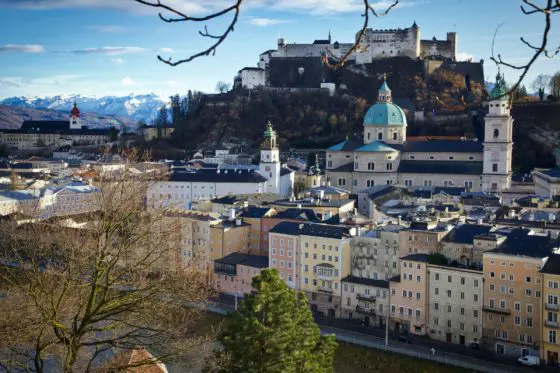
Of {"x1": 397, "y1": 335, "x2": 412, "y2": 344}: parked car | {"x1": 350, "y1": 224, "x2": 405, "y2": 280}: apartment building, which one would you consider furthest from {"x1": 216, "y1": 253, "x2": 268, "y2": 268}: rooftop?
{"x1": 397, "y1": 335, "x2": 412, "y2": 344}: parked car

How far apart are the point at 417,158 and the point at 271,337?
92.9ft

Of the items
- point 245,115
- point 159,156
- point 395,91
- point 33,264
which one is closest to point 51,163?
point 159,156

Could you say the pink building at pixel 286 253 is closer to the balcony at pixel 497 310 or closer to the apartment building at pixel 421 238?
the apartment building at pixel 421 238

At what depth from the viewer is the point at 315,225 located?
21969mm

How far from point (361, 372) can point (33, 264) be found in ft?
37.4

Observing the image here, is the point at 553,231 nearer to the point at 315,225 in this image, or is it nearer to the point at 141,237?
the point at 315,225

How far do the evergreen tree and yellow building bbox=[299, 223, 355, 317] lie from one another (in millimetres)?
8557

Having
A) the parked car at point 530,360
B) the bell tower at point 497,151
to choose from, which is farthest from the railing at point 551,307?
the bell tower at point 497,151

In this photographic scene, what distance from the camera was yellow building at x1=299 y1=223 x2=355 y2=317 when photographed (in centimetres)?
2080

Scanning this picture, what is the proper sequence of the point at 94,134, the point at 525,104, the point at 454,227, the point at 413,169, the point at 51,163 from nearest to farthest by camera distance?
the point at 454,227
the point at 413,169
the point at 525,104
the point at 51,163
the point at 94,134

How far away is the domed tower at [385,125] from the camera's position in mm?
39500

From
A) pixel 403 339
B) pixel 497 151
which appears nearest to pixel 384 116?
pixel 497 151

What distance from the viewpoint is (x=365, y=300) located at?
20.0 meters

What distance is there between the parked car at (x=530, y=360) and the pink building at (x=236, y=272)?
8.81 metres
